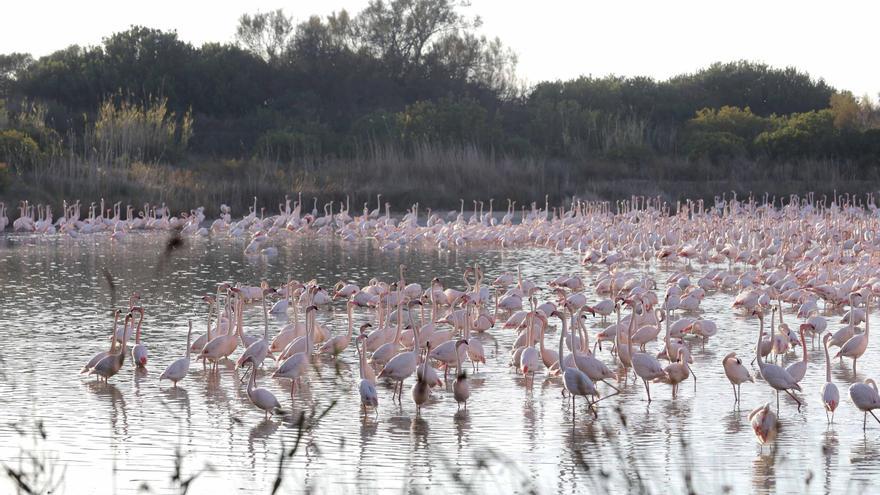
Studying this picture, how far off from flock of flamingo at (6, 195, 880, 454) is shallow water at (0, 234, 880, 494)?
0.17 metres

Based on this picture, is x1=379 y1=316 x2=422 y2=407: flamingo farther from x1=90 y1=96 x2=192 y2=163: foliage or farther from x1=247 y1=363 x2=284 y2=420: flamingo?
x1=90 y1=96 x2=192 y2=163: foliage

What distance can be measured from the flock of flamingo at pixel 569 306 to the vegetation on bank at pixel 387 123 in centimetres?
328

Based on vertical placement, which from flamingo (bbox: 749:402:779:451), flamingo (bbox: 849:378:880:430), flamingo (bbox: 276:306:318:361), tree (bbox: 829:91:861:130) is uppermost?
tree (bbox: 829:91:861:130)

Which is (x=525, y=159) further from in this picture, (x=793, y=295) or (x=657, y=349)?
(x=657, y=349)

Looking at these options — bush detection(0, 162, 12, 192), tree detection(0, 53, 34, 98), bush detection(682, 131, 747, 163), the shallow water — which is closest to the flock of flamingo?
the shallow water

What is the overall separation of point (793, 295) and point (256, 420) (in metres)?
7.19

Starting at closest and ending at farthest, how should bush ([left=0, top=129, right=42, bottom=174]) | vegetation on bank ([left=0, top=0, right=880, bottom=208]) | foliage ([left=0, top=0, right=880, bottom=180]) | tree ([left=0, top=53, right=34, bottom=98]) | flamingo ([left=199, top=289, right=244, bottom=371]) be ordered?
flamingo ([left=199, top=289, right=244, bottom=371]) < bush ([left=0, top=129, right=42, bottom=174]) < vegetation on bank ([left=0, top=0, right=880, bottom=208]) < foliage ([left=0, top=0, right=880, bottom=180]) < tree ([left=0, top=53, right=34, bottom=98])

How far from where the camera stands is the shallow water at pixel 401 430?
6.73m

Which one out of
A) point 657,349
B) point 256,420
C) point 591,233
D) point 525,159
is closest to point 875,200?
point 525,159

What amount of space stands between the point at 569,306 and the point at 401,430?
266cm

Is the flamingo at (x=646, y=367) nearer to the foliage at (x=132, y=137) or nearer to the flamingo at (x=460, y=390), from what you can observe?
the flamingo at (x=460, y=390)

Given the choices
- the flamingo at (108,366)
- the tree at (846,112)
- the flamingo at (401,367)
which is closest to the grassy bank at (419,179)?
the tree at (846,112)

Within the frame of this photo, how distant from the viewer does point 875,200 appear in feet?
98.1

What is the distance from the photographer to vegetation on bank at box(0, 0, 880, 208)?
30.2 metres
